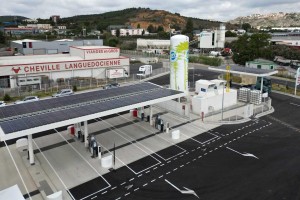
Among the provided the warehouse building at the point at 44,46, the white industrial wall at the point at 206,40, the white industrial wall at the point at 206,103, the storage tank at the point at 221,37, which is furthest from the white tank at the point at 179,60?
the storage tank at the point at 221,37

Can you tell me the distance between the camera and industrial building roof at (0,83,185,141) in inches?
778

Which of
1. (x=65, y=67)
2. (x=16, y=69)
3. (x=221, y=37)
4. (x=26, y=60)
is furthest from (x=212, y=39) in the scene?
(x=16, y=69)

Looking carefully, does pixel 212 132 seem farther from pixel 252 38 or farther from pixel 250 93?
pixel 252 38

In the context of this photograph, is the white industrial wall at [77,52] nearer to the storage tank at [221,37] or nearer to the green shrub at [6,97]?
the green shrub at [6,97]

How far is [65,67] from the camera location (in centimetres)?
5103

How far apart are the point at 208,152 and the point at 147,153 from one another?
562 cm

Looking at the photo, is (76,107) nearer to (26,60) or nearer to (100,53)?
(26,60)

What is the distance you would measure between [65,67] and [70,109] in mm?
29818

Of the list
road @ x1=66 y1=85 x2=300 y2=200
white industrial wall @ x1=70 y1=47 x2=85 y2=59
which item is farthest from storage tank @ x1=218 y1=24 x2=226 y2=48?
road @ x1=66 y1=85 x2=300 y2=200

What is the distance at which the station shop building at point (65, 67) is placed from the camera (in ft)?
152

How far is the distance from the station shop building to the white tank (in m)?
20.6

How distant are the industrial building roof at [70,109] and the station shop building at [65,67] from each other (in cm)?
2364

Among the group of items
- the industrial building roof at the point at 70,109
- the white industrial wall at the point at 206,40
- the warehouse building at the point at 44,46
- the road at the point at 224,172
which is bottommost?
the road at the point at 224,172

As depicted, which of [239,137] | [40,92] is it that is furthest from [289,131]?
[40,92]
